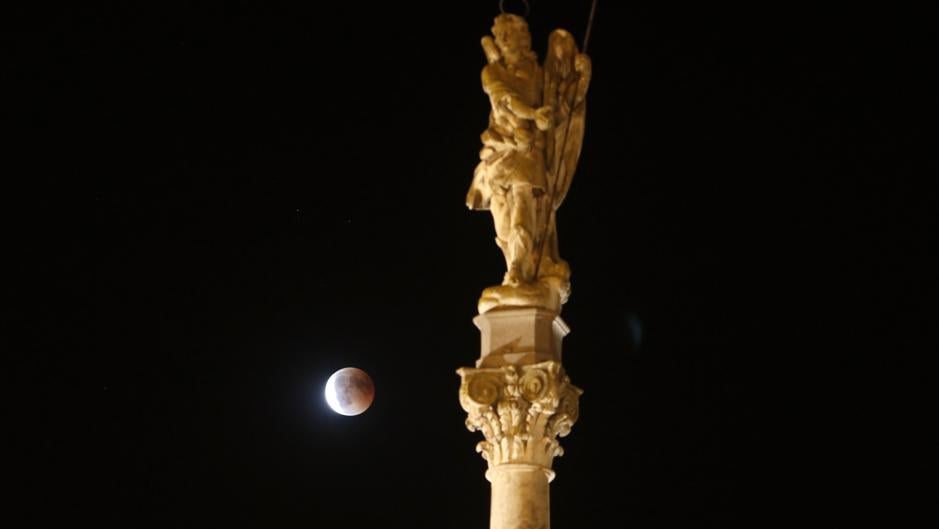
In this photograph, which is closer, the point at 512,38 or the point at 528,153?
the point at 528,153

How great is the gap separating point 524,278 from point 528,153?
2.63 ft

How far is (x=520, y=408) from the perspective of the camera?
1087 centimetres

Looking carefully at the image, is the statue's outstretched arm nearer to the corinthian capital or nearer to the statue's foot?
the statue's foot

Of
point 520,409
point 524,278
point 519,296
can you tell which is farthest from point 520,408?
point 524,278

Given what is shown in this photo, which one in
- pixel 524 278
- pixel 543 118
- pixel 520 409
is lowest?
pixel 520 409

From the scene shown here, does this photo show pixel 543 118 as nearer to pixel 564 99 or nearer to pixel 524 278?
pixel 564 99

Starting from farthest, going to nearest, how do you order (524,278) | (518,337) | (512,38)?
(512,38), (524,278), (518,337)

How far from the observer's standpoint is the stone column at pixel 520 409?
35.4ft

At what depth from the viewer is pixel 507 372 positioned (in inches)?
432

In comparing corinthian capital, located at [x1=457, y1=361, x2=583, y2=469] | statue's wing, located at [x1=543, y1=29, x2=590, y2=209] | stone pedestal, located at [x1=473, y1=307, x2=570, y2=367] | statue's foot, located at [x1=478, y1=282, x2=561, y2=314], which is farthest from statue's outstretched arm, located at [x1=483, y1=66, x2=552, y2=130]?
corinthian capital, located at [x1=457, y1=361, x2=583, y2=469]

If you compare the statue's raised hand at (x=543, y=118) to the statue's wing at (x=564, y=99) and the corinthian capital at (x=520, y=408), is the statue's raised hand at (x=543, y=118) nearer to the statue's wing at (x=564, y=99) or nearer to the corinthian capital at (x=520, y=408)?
the statue's wing at (x=564, y=99)

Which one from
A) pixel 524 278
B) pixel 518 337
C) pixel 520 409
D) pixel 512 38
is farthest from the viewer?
pixel 512 38

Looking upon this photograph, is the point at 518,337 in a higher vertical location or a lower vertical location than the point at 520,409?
higher

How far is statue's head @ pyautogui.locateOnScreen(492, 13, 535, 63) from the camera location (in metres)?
11.5
